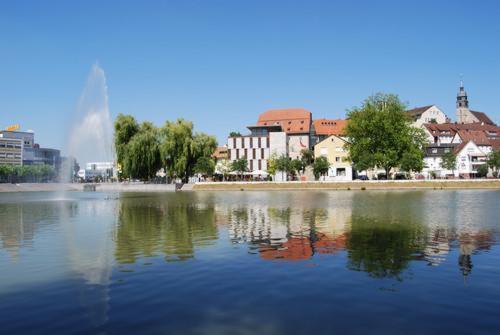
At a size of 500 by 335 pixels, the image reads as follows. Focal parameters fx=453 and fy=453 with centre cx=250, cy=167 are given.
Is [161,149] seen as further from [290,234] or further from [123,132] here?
[290,234]

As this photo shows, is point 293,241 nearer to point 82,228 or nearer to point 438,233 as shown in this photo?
point 438,233

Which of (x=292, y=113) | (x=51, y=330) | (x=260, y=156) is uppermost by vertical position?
(x=292, y=113)

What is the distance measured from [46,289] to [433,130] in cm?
15878

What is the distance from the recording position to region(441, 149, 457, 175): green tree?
420ft

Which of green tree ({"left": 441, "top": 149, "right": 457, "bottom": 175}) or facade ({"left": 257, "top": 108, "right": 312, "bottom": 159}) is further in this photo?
facade ({"left": 257, "top": 108, "right": 312, "bottom": 159})

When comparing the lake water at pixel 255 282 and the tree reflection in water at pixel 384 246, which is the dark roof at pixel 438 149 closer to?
the tree reflection in water at pixel 384 246

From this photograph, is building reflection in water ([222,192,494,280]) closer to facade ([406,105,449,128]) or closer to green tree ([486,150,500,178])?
green tree ([486,150,500,178])

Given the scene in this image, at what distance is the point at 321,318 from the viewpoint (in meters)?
9.77

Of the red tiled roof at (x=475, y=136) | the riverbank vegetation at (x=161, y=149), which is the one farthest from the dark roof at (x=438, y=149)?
the riverbank vegetation at (x=161, y=149)

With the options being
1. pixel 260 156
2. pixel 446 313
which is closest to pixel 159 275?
pixel 446 313

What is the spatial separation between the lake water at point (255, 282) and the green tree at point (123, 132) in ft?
240

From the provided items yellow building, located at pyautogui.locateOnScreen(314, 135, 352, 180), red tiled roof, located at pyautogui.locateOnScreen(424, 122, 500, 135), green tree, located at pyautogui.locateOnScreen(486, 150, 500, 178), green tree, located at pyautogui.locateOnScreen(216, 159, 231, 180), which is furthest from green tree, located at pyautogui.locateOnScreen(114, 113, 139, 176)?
red tiled roof, located at pyautogui.locateOnScreen(424, 122, 500, 135)

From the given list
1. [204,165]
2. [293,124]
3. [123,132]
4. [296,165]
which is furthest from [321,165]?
[123,132]

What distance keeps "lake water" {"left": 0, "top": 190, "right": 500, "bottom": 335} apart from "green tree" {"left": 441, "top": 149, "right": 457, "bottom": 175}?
113 meters
